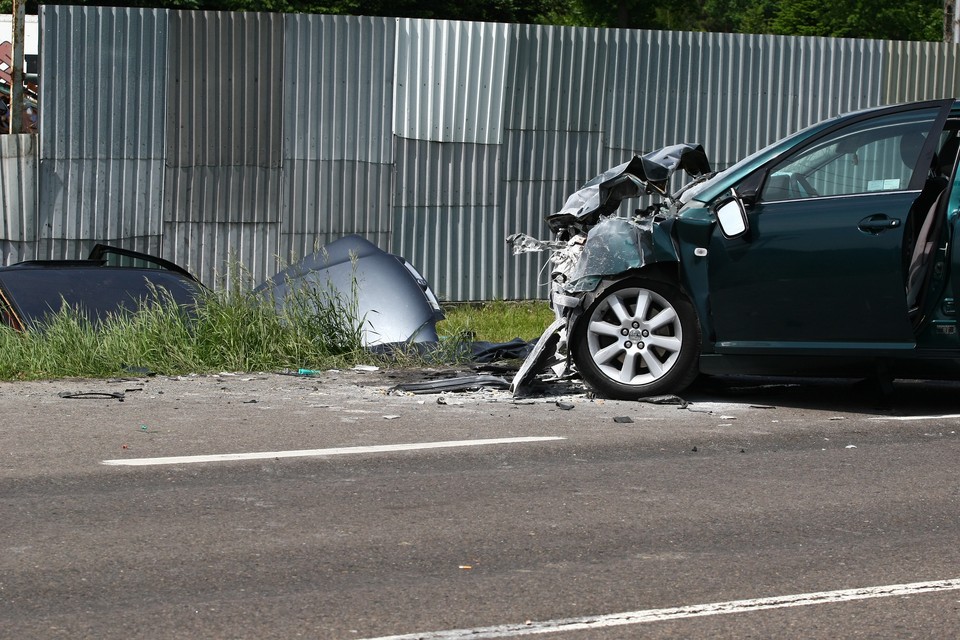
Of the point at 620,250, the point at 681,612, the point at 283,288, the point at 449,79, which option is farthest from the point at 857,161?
the point at 449,79

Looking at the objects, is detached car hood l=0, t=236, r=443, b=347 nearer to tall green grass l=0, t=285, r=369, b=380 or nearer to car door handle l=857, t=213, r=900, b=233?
tall green grass l=0, t=285, r=369, b=380

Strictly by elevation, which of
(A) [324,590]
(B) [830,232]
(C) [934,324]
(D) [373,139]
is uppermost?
(D) [373,139]

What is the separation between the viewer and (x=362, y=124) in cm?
1314

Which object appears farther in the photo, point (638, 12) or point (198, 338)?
point (638, 12)

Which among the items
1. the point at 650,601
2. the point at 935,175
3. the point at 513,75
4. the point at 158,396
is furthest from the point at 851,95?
the point at 650,601

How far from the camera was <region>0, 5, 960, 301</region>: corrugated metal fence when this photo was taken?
489 inches

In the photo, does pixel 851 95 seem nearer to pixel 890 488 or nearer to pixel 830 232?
pixel 830 232

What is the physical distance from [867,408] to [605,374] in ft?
5.37

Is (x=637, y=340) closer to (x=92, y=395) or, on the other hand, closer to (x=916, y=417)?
(x=916, y=417)

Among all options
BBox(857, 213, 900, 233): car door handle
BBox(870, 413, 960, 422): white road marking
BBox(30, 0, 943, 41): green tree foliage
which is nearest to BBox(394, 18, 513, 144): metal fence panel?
BBox(857, 213, 900, 233): car door handle

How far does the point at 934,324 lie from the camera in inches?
290

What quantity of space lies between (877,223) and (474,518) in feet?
10.9

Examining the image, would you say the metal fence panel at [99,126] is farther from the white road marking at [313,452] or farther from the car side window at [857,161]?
the car side window at [857,161]

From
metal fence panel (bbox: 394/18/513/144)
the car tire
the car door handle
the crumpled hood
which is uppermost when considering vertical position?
metal fence panel (bbox: 394/18/513/144)
